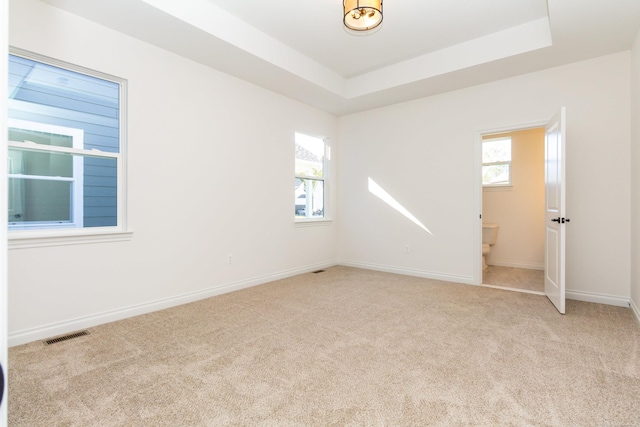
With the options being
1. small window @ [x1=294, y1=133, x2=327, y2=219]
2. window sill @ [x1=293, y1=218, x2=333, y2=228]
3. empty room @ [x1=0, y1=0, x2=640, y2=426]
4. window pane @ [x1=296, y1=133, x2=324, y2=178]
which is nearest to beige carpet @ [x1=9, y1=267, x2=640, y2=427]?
empty room @ [x1=0, y1=0, x2=640, y2=426]

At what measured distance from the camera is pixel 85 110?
2.80 metres

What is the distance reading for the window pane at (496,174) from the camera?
17.6ft

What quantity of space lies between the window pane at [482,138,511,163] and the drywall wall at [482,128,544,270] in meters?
0.08

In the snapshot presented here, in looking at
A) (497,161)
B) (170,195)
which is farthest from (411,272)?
(170,195)

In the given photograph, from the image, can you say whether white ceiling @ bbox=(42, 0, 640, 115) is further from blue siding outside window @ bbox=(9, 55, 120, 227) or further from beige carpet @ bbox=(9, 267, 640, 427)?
beige carpet @ bbox=(9, 267, 640, 427)

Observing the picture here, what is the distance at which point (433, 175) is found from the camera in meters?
4.49

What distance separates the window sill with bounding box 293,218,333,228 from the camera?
15.7ft

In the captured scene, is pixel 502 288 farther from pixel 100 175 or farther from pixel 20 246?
pixel 20 246

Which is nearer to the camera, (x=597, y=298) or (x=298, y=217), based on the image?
(x=597, y=298)

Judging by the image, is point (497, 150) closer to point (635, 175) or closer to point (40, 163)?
point (635, 175)

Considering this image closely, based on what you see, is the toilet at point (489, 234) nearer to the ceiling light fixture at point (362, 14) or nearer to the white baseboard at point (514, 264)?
the white baseboard at point (514, 264)

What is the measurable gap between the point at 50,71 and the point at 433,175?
4.18 metres

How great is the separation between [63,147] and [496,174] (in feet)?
18.8

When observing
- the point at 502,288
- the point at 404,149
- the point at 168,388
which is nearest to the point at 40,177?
the point at 168,388
